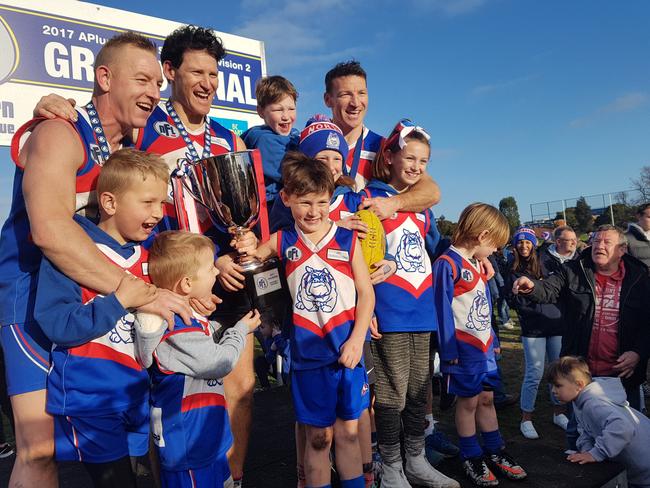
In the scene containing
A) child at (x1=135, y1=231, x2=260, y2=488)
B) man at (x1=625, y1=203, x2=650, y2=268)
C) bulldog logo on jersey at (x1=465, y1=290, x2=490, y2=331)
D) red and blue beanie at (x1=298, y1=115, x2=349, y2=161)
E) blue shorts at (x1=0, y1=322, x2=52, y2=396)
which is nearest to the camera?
blue shorts at (x1=0, y1=322, x2=52, y2=396)

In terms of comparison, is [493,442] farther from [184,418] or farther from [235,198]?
[235,198]

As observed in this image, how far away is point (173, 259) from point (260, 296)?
46 centimetres

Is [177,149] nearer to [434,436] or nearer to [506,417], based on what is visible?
[434,436]

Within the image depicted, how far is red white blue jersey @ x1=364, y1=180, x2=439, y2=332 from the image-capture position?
2863mm

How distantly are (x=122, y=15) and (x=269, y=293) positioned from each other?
6345 mm

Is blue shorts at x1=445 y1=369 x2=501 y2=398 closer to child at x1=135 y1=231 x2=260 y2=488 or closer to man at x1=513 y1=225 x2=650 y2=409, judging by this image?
man at x1=513 y1=225 x2=650 y2=409

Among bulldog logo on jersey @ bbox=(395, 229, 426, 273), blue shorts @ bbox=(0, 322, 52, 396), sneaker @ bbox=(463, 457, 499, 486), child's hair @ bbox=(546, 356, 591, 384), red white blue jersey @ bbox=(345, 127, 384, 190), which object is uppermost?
red white blue jersey @ bbox=(345, 127, 384, 190)

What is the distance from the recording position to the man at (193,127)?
8.25 ft

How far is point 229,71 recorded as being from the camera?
26.4 feet

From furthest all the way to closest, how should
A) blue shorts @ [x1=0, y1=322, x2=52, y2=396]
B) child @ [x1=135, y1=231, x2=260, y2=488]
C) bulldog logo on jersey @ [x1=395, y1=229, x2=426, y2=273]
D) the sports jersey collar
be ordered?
bulldog logo on jersey @ [x1=395, y1=229, x2=426, y2=273] < the sports jersey collar < child @ [x1=135, y1=231, x2=260, y2=488] < blue shorts @ [x1=0, y1=322, x2=52, y2=396]

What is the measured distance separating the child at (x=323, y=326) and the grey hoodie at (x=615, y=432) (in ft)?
5.62

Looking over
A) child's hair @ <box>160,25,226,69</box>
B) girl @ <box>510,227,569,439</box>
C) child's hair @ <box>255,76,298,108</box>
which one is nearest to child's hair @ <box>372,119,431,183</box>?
child's hair @ <box>255,76,298,108</box>

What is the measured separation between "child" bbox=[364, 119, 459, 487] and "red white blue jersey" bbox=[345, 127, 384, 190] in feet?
0.35

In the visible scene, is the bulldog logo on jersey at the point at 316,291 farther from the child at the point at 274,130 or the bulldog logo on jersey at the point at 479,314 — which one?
the bulldog logo on jersey at the point at 479,314
